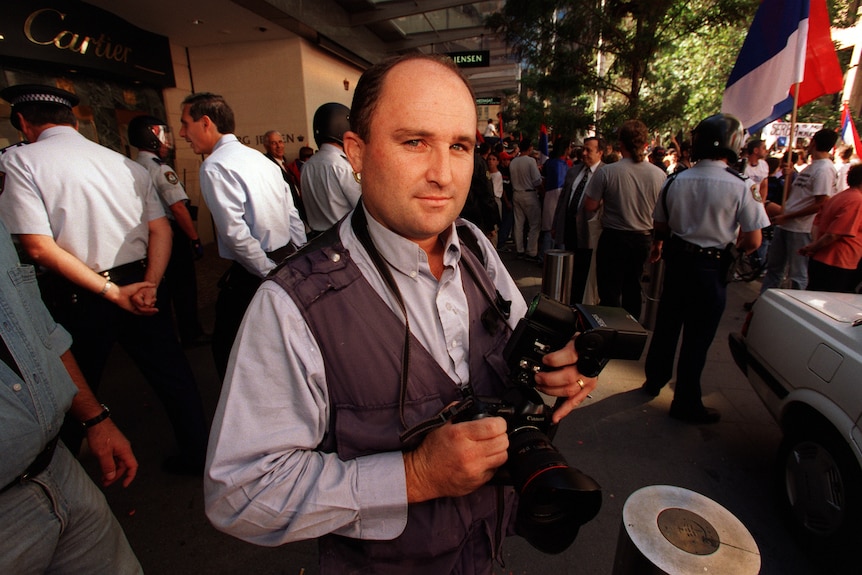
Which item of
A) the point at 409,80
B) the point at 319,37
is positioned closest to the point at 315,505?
the point at 409,80

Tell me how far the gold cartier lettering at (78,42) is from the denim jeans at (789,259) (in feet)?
29.5

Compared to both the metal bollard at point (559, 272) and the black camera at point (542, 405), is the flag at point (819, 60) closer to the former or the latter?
the metal bollard at point (559, 272)

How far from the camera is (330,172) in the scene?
348cm

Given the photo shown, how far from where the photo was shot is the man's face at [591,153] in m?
5.47

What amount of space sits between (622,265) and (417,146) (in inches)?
150

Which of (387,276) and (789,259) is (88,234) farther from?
(789,259)

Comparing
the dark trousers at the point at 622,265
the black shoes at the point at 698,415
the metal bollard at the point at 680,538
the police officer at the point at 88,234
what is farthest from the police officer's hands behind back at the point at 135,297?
the dark trousers at the point at 622,265

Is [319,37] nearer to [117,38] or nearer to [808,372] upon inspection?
[117,38]

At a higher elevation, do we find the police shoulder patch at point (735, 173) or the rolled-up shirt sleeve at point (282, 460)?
the police shoulder patch at point (735, 173)

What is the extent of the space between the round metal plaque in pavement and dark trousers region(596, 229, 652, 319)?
336 cm

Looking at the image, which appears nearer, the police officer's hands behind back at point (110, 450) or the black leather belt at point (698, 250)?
the police officer's hands behind back at point (110, 450)

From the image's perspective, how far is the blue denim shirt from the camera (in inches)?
38.9

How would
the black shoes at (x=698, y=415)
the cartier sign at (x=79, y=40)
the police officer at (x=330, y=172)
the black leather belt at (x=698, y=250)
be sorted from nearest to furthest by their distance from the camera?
the black leather belt at (x=698, y=250) → the black shoes at (x=698, y=415) → the police officer at (x=330, y=172) → the cartier sign at (x=79, y=40)

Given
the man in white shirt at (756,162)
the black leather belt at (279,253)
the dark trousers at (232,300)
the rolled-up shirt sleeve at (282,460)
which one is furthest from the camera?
the man in white shirt at (756,162)
